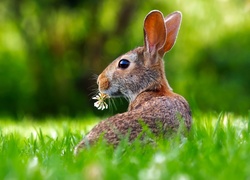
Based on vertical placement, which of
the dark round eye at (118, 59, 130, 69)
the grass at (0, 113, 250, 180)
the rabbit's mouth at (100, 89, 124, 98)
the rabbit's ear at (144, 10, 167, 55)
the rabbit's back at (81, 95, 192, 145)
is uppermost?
the rabbit's ear at (144, 10, 167, 55)

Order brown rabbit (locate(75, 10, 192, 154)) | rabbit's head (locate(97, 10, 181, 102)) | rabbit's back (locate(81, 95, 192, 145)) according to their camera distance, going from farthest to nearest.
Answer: rabbit's head (locate(97, 10, 181, 102))
brown rabbit (locate(75, 10, 192, 154))
rabbit's back (locate(81, 95, 192, 145))

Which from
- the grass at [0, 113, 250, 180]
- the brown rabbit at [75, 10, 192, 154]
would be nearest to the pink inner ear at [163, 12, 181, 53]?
the brown rabbit at [75, 10, 192, 154]

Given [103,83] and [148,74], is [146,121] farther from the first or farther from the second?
[103,83]

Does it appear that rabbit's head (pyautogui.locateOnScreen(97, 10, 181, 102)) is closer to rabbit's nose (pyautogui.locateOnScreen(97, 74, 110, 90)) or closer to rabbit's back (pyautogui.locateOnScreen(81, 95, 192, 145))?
rabbit's nose (pyautogui.locateOnScreen(97, 74, 110, 90))

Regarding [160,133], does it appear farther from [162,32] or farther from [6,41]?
[6,41]

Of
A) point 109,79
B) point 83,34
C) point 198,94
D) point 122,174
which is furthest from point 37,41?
point 122,174

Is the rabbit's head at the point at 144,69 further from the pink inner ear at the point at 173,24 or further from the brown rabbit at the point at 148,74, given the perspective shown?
the pink inner ear at the point at 173,24

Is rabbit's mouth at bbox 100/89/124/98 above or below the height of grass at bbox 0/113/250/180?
above

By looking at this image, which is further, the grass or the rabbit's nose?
the rabbit's nose
